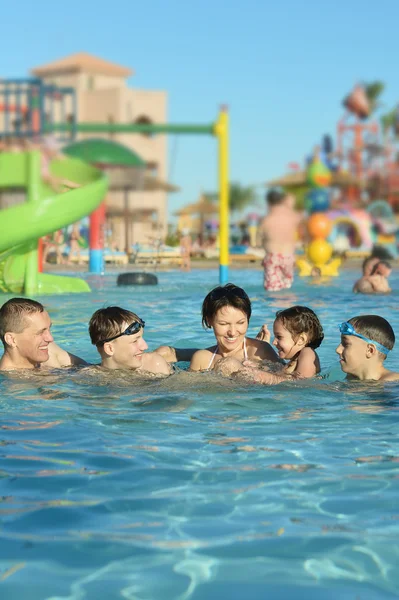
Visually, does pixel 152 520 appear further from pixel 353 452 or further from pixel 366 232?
pixel 366 232

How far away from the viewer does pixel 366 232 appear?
31.8 metres

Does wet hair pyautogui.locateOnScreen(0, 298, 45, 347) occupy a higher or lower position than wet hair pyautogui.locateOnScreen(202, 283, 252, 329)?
lower

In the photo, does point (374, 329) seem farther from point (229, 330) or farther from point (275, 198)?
point (275, 198)

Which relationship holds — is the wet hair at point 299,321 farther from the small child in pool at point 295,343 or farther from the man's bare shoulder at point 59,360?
the man's bare shoulder at point 59,360

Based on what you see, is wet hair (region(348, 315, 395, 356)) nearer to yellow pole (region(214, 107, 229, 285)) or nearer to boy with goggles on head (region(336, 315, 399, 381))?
boy with goggles on head (region(336, 315, 399, 381))

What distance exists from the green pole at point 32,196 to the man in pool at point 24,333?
721cm

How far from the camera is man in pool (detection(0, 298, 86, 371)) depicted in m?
5.30

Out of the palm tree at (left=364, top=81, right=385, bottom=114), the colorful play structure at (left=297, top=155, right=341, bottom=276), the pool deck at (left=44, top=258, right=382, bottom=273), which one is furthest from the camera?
the palm tree at (left=364, top=81, right=385, bottom=114)

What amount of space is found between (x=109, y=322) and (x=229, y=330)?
706 mm

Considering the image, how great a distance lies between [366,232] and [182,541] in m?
30.0

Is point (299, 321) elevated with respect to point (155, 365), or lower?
elevated

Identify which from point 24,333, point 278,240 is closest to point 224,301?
point 24,333

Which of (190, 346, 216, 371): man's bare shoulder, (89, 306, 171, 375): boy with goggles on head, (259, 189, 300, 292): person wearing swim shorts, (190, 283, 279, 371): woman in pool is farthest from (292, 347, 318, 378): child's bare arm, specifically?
(259, 189, 300, 292): person wearing swim shorts

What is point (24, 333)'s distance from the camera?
17.5 ft
